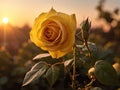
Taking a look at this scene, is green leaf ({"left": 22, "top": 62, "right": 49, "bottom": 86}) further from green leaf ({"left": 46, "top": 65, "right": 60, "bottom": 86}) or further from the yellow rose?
the yellow rose

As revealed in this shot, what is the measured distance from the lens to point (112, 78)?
Answer: 123 centimetres

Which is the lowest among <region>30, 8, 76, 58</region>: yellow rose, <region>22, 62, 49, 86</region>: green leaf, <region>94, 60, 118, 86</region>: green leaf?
<region>94, 60, 118, 86</region>: green leaf

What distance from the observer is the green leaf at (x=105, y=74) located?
1218 millimetres

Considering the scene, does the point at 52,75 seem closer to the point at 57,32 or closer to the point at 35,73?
the point at 35,73

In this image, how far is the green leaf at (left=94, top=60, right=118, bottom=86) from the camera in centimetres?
122

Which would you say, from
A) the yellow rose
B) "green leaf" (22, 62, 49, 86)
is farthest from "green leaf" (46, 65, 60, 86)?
the yellow rose

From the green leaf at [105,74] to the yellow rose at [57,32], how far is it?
0.35 feet

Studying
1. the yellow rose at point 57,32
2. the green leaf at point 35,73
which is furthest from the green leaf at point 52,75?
the yellow rose at point 57,32

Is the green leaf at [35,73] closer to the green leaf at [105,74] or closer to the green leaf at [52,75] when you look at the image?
the green leaf at [52,75]

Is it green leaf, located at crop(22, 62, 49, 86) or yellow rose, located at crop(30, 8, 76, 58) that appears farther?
green leaf, located at crop(22, 62, 49, 86)

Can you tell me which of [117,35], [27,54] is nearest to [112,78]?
[27,54]

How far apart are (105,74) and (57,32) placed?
0.61ft

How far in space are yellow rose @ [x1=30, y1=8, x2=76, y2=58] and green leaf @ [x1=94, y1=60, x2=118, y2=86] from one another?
0.35 ft

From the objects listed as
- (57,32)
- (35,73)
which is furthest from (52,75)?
(57,32)
